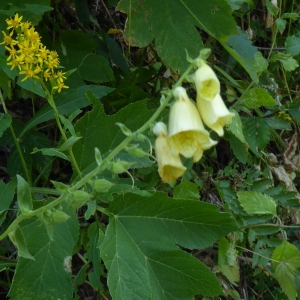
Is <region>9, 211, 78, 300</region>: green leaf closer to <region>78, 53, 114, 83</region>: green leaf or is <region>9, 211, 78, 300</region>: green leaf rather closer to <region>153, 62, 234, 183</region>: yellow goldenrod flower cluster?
<region>153, 62, 234, 183</region>: yellow goldenrod flower cluster

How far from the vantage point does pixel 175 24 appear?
1926 mm

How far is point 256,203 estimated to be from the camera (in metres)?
2.12

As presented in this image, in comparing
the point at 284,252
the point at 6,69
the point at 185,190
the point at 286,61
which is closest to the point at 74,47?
the point at 6,69

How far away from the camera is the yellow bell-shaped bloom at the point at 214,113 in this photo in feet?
3.53

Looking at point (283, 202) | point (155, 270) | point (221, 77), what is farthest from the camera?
point (221, 77)

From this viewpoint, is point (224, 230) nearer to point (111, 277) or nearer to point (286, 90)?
point (111, 277)

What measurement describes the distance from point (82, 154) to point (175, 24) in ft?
2.39

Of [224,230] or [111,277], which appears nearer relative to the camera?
[111,277]

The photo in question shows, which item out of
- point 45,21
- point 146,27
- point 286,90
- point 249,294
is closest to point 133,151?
point 146,27

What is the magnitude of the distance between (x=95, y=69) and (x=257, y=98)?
0.79m

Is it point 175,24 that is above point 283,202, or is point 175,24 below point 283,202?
above

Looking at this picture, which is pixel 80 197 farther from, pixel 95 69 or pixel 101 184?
pixel 95 69

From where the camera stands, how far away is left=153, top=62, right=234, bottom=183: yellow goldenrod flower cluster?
106cm

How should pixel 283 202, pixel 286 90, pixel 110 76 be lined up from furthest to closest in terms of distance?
pixel 286 90, pixel 283 202, pixel 110 76
